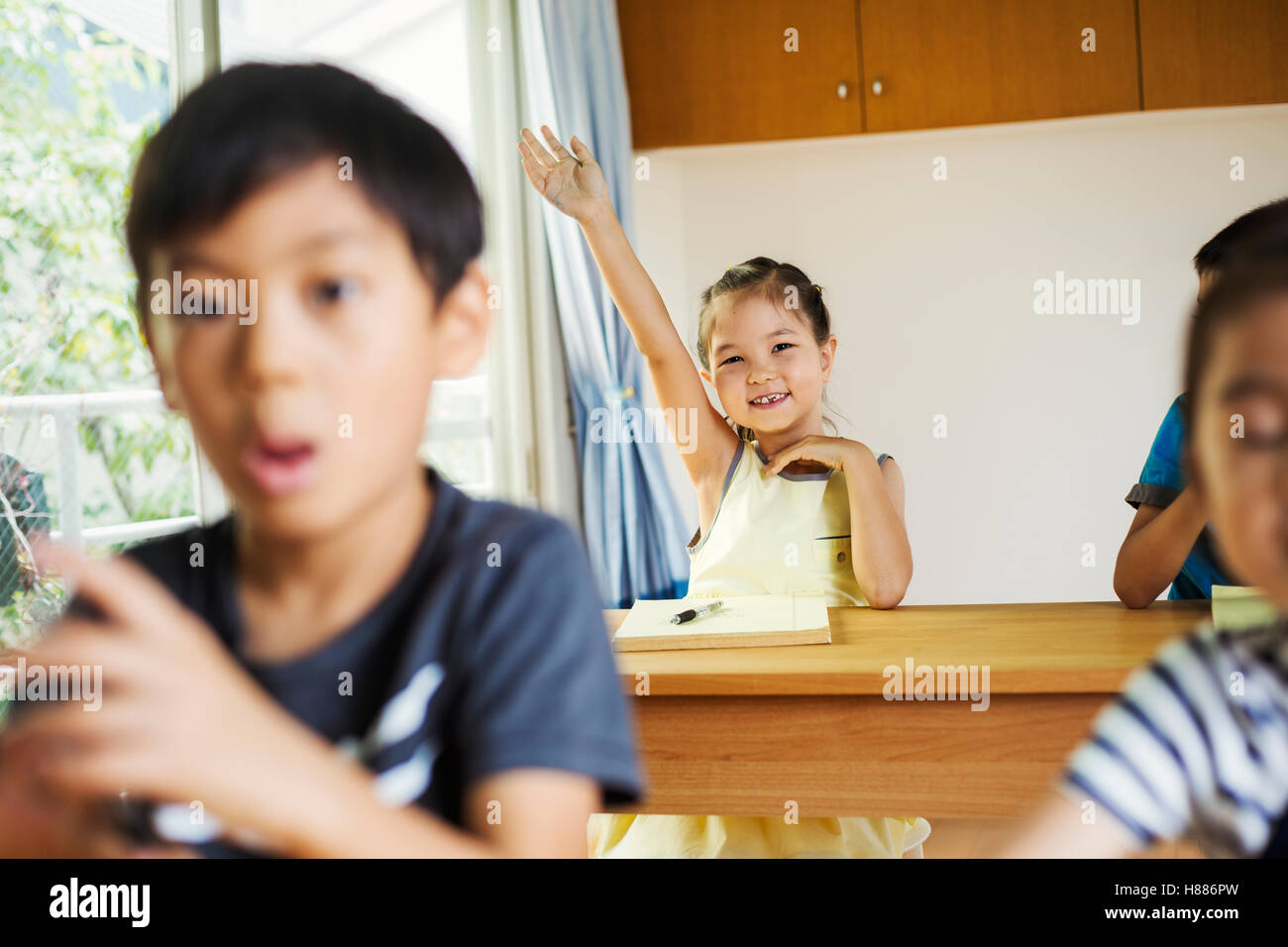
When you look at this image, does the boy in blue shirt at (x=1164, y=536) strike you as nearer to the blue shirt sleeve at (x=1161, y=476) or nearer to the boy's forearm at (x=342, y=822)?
the blue shirt sleeve at (x=1161, y=476)

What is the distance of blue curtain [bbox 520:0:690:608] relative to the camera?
2.15 metres

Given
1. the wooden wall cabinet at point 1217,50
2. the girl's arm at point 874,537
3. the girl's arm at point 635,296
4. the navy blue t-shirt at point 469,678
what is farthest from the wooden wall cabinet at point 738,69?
the navy blue t-shirt at point 469,678

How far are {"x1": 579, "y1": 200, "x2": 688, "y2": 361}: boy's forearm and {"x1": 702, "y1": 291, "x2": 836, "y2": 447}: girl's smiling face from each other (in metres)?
0.08

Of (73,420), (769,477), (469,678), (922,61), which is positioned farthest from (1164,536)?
(922,61)

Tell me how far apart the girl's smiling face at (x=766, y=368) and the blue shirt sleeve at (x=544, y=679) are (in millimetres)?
851

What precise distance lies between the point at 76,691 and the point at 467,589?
0.11m

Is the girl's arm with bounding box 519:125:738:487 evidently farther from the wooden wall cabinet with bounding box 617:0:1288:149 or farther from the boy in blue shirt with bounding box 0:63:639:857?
the wooden wall cabinet with bounding box 617:0:1288:149

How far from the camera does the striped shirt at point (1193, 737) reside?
0.33m

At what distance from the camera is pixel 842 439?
112 cm

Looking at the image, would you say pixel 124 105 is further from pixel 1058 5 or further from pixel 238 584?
pixel 1058 5

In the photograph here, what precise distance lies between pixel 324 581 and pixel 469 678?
57mm

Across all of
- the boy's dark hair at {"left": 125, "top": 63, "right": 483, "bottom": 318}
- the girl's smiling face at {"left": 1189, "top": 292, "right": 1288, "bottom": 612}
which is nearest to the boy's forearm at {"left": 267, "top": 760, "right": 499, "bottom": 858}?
the boy's dark hair at {"left": 125, "top": 63, "right": 483, "bottom": 318}

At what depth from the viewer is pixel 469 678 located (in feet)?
1.03

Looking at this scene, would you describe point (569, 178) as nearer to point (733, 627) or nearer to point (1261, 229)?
point (733, 627)
